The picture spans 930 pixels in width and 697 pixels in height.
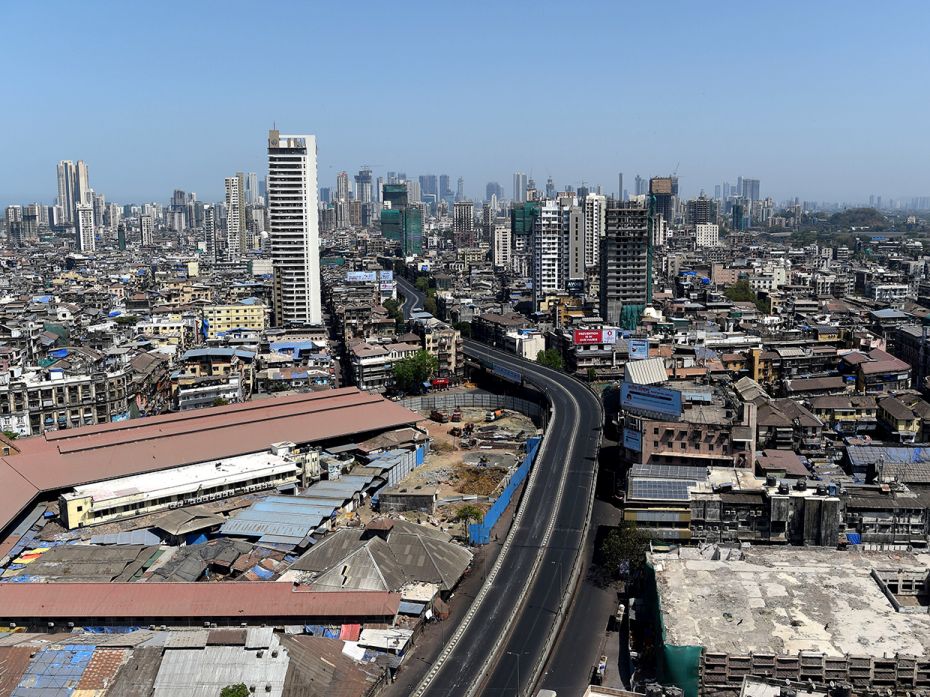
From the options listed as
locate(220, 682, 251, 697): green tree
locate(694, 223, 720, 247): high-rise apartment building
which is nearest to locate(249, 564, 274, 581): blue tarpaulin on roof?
locate(220, 682, 251, 697): green tree

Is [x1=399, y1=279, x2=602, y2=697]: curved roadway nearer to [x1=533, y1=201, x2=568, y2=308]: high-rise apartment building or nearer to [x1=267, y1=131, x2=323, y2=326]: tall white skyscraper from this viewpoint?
[x1=267, y1=131, x2=323, y2=326]: tall white skyscraper

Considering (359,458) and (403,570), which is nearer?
(403,570)

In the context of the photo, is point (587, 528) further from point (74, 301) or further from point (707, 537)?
point (74, 301)

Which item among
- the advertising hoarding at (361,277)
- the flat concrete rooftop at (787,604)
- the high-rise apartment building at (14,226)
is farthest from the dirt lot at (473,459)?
the high-rise apartment building at (14,226)

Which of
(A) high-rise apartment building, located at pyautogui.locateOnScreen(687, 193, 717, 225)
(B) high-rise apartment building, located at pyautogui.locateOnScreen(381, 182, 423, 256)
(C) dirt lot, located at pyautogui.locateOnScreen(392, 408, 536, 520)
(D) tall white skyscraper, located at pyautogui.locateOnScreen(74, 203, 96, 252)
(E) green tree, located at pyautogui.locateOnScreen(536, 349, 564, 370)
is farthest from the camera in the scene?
(A) high-rise apartment building, located at pyautogui.locateOnScreen(687, 193, 717, 225)

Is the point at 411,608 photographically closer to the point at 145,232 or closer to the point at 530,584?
the point at 530,584

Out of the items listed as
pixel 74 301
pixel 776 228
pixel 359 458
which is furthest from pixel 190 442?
pixel 776 228
